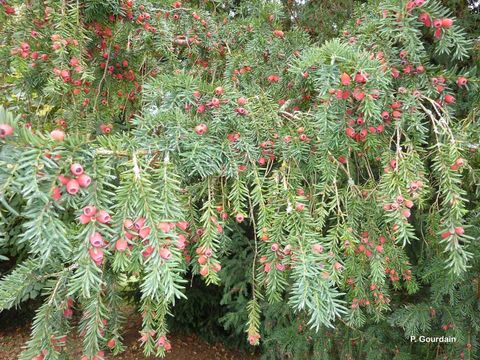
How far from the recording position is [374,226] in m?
1.37

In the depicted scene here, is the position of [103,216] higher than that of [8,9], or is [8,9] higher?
[8,9]

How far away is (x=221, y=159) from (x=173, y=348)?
3.78m

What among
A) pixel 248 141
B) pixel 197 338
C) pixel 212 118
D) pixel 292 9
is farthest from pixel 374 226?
pixel 197 338

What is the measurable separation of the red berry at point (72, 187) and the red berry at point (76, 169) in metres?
0.01

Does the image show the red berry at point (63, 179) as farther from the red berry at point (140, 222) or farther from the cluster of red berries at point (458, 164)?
the cluster of red berries at point (458, 164)

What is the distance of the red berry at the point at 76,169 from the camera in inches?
24.8

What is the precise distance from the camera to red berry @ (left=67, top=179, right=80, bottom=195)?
624 mm

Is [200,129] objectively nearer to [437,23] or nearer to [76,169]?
[76,169]

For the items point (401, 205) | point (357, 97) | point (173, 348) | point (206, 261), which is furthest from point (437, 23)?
point (173, 348)

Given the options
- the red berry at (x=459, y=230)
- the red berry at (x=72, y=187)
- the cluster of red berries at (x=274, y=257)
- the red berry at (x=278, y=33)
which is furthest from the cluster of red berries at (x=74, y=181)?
the red berry at (x=278, y=33)

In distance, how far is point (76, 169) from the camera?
631 mm

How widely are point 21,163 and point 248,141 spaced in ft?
2.01

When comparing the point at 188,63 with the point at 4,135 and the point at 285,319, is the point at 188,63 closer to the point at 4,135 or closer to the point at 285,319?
the point at 4,135

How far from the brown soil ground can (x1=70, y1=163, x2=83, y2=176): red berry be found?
3.95 meters
